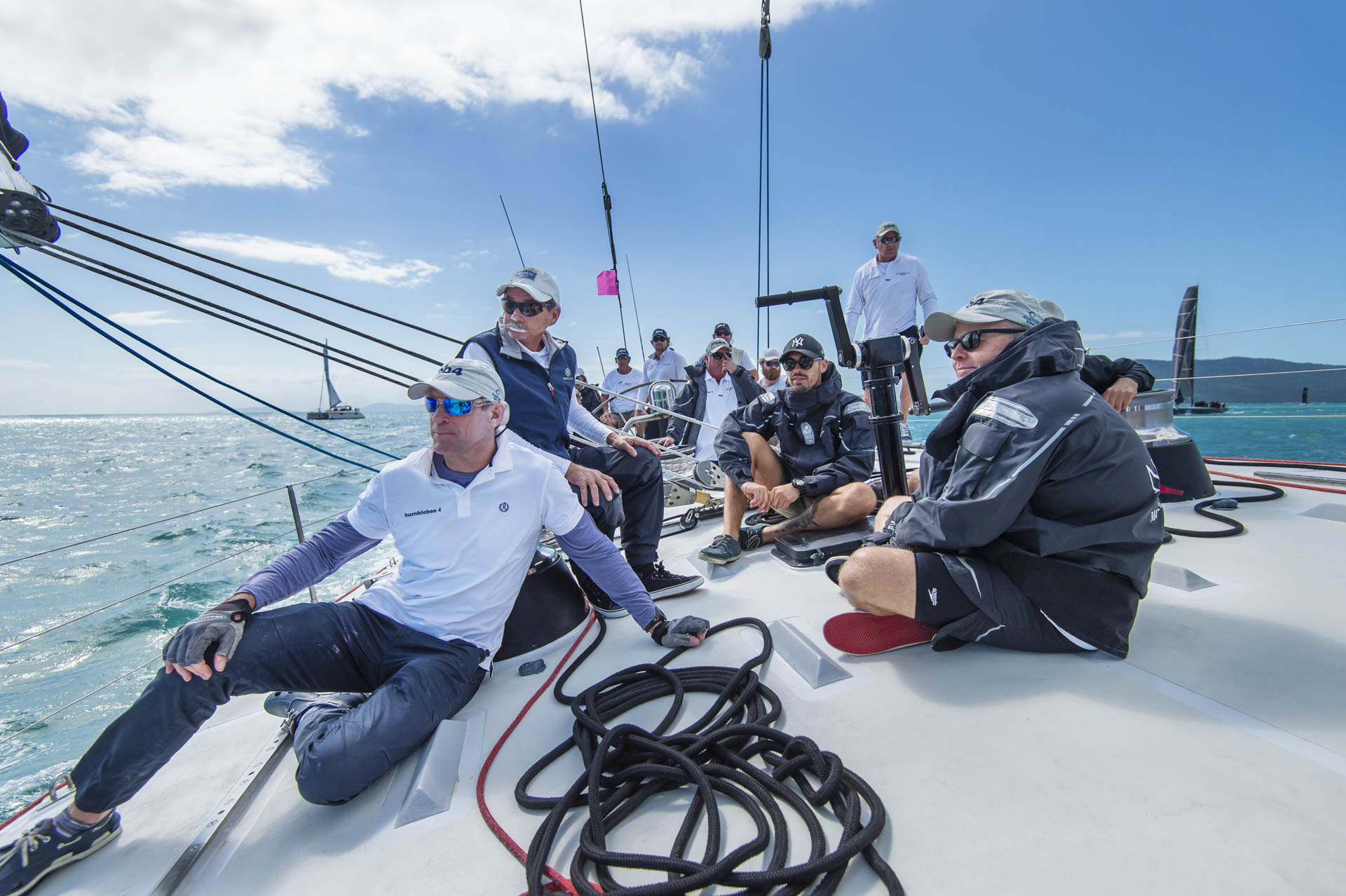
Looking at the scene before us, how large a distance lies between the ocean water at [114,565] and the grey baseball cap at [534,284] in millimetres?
1335

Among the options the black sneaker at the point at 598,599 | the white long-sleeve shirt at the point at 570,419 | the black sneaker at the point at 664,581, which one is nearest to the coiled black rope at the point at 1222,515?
the black sneaker at the point at 664,581

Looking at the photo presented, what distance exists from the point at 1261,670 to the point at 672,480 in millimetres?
3197

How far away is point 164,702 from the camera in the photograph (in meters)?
1.29

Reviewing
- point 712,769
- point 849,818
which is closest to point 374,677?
point 712,769

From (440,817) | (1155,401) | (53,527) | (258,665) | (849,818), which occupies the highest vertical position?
(1155,401)

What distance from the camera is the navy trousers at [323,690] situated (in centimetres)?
124

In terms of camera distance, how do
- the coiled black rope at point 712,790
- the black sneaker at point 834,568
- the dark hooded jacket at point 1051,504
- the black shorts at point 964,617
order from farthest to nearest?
the black sneaker at point 834,568, the black shorts at point 964,617, the dark hooded jacket at point 1051,504, the coiled black rope at point 712,790

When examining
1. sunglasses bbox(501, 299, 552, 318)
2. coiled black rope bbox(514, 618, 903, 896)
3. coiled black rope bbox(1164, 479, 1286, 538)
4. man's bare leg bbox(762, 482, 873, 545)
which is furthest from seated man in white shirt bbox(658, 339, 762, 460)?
coiled black rope bbox(514, 618, 903, 896)

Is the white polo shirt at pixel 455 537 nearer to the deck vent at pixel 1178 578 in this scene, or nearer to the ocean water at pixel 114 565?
the ocean water at pixel 114 565

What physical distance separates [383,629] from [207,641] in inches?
16.7

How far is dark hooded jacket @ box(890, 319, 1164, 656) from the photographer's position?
1.42 meters

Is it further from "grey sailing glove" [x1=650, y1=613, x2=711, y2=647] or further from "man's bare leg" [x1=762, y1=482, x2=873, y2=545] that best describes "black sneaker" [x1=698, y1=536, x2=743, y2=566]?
"grey sailing glove" [x1=650, y1=613, x2=711, y2=647]

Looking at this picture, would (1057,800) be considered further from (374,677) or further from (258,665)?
(258,665)

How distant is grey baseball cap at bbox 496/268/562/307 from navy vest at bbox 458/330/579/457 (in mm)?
220
